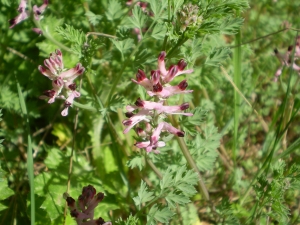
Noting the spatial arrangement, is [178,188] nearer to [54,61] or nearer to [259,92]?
[54,61]

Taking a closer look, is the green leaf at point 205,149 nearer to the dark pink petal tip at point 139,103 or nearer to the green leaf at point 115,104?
the green leaf at point 115,104

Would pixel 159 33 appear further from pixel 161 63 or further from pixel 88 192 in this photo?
pixel 88 192

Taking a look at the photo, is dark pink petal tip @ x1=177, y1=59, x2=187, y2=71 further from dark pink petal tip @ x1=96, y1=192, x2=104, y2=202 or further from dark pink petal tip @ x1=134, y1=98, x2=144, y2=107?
dark pink petal tip @ x1=96, y1=192, x2=104, y2=202

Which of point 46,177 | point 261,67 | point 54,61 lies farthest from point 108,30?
point 261,67

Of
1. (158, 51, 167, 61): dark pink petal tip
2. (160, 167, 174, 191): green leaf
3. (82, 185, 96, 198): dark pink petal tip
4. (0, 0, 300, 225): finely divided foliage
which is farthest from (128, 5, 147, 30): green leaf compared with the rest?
(82, 185, 96, 198): dark pink petal tip

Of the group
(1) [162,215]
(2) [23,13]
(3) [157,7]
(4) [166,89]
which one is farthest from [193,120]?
(2) [23,13]

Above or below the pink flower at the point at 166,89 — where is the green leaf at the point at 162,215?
below

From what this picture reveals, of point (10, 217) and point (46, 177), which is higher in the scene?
point (46, 177)

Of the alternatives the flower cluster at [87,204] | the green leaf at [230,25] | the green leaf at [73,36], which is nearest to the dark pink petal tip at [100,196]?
the flower cluster at [87,204]

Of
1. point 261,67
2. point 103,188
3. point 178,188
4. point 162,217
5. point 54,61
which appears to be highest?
point 54,61
